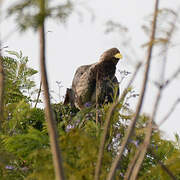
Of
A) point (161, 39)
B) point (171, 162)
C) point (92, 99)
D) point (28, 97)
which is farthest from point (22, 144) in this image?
point (92, 99)

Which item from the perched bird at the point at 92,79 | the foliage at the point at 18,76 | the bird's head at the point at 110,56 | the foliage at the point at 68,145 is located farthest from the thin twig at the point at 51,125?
the bird's head at the point at 110,56

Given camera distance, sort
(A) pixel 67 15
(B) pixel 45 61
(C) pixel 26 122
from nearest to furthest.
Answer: (B) pixel 45 61 < (A) pixel 67 15 < (C) pixel 26 122

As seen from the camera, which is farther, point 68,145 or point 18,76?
point 18,76

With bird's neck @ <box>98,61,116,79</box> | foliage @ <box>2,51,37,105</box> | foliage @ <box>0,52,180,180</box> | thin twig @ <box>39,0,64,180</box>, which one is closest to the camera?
thin twig @ <box>39,0,64,180</box>

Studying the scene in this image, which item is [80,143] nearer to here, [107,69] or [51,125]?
[51,125]

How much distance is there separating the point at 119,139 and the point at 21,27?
3.96 ft

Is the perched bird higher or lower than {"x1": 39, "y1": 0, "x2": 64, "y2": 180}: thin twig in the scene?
higher

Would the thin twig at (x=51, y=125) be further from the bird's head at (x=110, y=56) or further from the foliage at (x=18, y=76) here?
the bird's head at (x=110, y=56)

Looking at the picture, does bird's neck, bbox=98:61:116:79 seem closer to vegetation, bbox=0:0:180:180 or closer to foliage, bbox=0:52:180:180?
foliage, bbox=0:52:180:180

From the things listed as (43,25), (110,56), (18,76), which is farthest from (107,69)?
(43,25)

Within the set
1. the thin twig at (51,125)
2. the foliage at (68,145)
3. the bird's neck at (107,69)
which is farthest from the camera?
the bird's neck at (107,69)

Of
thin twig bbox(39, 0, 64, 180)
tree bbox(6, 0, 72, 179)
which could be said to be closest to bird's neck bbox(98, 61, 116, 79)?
tree bbox(6, 0, 72, 179)

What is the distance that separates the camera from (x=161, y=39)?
151cm

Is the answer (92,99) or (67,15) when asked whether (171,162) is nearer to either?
(67,15)
